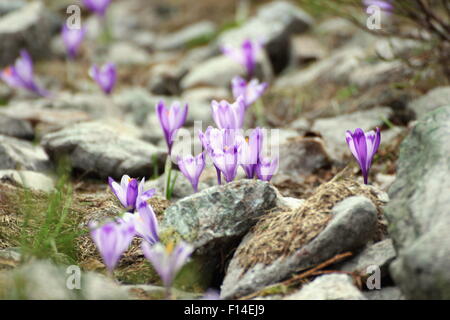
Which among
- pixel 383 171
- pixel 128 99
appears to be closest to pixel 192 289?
pixel 383 171

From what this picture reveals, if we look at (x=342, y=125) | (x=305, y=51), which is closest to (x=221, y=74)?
(x=305, y=51)

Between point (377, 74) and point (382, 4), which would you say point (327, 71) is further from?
point (382, 4)

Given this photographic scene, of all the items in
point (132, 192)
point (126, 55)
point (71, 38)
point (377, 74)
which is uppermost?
point (126, 55)

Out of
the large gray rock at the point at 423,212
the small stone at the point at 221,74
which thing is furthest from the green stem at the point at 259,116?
the large gray rock at the point at 423,212

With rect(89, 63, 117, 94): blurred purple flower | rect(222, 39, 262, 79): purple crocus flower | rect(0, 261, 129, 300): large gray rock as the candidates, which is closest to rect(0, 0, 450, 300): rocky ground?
rect(0, 261, 129, 300): large gray rock

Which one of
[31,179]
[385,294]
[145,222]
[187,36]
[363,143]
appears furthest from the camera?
[187,36]

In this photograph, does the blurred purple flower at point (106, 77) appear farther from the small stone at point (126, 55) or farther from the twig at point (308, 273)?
the small stone at point (126, 55)
